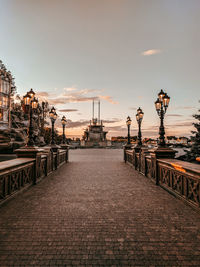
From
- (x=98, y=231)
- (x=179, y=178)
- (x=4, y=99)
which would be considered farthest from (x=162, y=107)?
(x=4, y=99)

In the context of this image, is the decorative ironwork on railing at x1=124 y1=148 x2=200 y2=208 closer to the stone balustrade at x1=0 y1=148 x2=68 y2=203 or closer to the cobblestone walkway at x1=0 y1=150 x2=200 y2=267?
the cobblestone walkway at x1=0 y1=150 x2=200 y2=267

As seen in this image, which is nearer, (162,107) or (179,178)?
(179,178)

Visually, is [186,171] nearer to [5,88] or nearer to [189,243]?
[189,243]

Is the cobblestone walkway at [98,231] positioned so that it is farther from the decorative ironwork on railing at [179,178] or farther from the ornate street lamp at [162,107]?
the ornate street lamp at [162,107]

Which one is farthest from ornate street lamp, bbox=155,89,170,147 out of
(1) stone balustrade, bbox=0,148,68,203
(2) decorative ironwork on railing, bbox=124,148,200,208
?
(1) stone balustrade, bbox=0,148,68,203

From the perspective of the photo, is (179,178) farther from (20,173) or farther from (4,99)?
(4,99)

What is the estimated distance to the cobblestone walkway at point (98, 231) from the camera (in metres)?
2.69

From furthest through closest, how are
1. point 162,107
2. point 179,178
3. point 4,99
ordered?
point 4,99 < point 162,107 < point 179,178

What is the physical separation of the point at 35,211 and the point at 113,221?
82.9 inches

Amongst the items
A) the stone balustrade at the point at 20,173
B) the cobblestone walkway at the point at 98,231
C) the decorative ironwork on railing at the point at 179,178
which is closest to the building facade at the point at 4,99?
the stone balustrade at the point at 20,173

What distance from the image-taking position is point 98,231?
3.48 metres

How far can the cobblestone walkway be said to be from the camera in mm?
2693

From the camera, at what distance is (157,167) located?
7434mm

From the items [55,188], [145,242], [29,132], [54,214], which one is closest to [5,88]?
[29,132]
